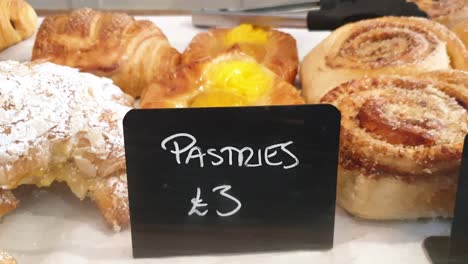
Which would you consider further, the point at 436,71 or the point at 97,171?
the point at 436,71

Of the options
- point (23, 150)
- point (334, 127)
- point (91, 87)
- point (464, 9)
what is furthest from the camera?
point (464, 9)

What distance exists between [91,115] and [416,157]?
1.87 feet

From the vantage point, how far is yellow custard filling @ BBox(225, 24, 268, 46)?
1.55 metres

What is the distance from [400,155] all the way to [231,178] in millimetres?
283

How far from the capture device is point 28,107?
106cm

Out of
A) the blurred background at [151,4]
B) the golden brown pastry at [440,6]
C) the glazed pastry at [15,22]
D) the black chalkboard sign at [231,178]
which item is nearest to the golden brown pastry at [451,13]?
the golden brown pastry at [440,6]

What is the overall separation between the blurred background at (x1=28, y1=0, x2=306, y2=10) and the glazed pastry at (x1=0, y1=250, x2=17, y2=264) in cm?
91

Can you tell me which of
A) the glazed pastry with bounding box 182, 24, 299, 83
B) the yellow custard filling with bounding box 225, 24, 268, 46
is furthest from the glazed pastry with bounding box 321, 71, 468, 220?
the yellow custard filling with bounding box 225, 24, 268, 46

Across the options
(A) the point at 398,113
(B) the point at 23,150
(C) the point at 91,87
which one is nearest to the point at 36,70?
(C) the point at 91,87

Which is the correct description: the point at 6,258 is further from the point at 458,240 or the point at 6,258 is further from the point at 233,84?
the point at 458,240

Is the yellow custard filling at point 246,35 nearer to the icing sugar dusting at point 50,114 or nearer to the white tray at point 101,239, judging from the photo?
the icing sugar dusting at point 50,114

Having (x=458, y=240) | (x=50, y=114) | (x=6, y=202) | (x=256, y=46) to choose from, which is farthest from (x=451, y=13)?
(x=6, y=202)

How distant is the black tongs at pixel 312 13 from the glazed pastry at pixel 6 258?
0.96 meters

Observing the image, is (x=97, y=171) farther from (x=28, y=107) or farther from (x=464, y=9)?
(x=464, y=9)
